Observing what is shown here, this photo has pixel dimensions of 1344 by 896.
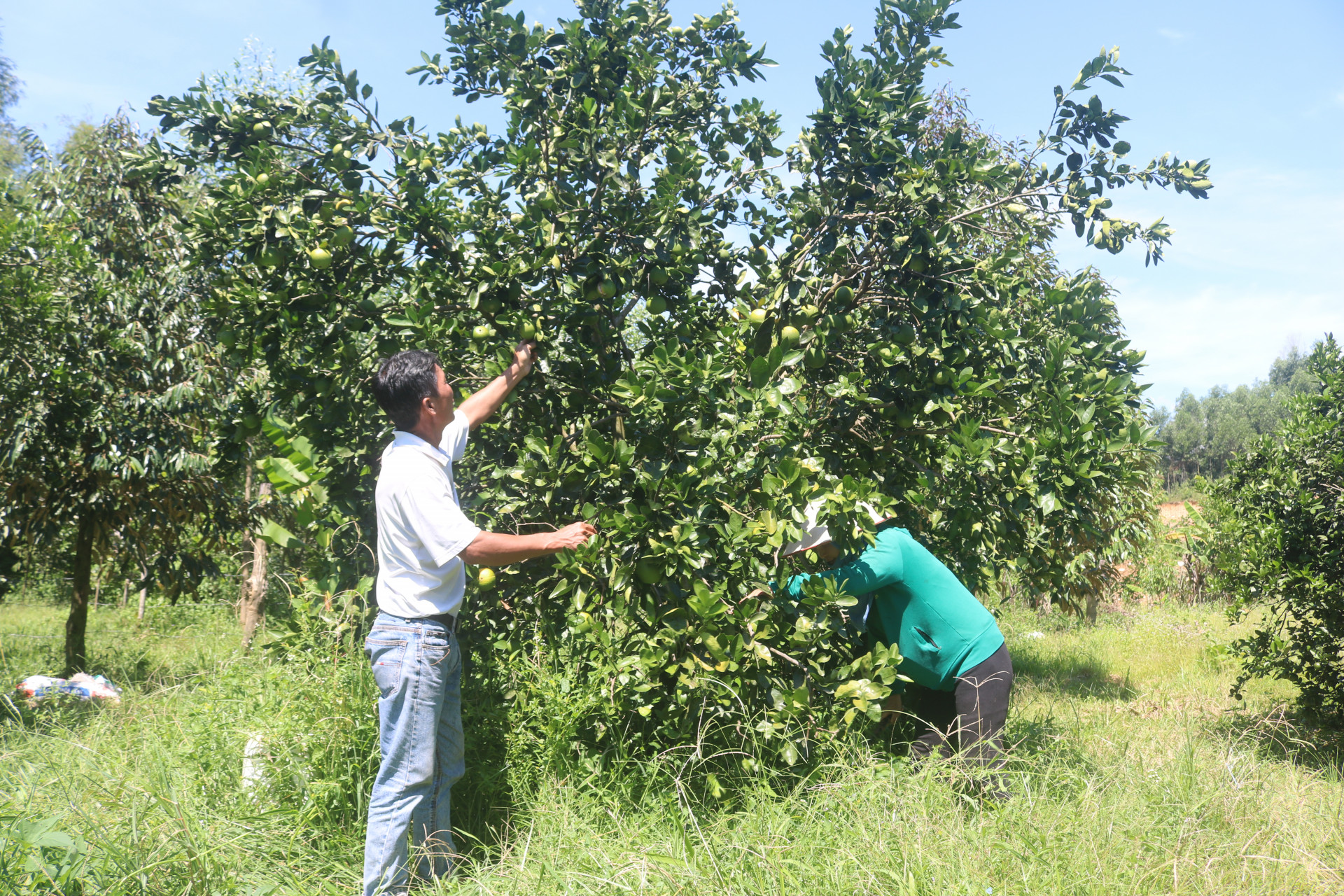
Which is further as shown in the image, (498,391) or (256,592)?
(256,592)

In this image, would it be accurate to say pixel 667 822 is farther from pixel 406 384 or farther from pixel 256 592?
pixel 256 592

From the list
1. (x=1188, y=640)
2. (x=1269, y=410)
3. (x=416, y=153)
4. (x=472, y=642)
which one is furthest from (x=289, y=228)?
(x=1269, y=410)

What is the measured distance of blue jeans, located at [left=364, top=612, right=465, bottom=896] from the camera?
2.89 m

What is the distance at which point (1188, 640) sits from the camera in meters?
11.2

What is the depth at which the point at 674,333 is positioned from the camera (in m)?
3.98

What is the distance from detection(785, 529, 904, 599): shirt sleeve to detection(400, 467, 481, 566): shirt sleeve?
133 centimetres

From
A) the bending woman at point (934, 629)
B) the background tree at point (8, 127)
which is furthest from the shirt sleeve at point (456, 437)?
the background tree at point (8, 127)

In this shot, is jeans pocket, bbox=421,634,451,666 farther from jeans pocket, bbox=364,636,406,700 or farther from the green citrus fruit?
the green citrus fruit

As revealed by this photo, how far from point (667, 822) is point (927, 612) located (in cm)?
138

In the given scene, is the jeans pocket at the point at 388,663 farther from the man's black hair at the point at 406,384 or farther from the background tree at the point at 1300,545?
the background tree at the point at 1300,545

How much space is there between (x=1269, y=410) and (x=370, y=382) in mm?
66821

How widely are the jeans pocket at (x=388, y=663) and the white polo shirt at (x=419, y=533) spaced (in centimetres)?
11

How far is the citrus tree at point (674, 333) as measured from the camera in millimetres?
3291

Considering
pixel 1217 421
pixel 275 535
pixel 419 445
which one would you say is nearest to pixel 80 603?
pixel 275 535
